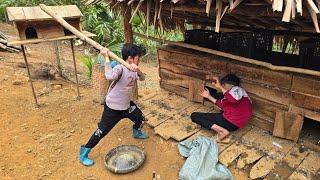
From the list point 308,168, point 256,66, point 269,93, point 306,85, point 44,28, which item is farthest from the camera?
point 44,28

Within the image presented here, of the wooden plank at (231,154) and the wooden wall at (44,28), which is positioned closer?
the wooden plank at (231,154)

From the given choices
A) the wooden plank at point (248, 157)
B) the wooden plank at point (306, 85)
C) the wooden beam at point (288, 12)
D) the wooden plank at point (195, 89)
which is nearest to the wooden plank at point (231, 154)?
the wooden plank at point (248, 157)

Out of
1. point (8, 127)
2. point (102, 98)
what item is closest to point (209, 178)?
point (102, 98)

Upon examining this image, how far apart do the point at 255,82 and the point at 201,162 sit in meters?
1.49

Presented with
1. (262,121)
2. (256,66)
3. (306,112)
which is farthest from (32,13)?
(306,112)

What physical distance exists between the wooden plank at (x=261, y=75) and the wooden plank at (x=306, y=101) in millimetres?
163

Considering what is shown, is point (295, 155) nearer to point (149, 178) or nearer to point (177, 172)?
point (177, 172)

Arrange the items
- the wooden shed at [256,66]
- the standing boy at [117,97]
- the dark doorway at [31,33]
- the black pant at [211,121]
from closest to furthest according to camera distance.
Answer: the wooden shed at [256,66] → the standing boy at [117,97] → the black pant at [211,121] → the dark doorway at [31,33]

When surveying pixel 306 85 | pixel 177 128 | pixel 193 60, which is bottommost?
pixel 177 128

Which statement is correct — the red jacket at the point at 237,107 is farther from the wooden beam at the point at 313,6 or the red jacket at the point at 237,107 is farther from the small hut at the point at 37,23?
the small hut at the point at 37,23

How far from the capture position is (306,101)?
149 inches

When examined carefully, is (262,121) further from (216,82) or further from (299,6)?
(299,6)

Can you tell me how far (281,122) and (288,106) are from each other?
0.81ft

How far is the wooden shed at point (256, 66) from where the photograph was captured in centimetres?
325
